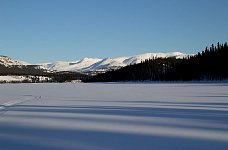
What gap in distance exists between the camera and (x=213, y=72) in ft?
276

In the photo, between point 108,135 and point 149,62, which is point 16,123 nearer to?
point 108,135

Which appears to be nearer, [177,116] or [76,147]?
[76,147]

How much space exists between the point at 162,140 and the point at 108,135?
51.7 inches

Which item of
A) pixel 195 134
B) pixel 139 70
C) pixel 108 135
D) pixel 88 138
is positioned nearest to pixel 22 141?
pixel 88 138

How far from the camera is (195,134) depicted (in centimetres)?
748

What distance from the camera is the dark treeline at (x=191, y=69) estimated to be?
84.2m

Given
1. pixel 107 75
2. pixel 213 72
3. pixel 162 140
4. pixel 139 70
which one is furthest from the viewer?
pixel 107 75

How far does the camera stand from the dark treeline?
84.2 m

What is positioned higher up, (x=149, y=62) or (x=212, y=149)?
(x=149, y=62)

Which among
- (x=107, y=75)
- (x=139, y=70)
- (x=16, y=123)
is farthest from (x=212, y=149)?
(x=107, y=75)

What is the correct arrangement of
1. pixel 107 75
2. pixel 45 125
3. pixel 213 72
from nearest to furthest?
pixel 45 125 < pixel 213 72 < pixel 107 75

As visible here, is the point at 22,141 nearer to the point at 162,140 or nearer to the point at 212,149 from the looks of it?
the point at 162,140

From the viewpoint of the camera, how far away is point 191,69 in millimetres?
92625

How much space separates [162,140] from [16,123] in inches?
186
